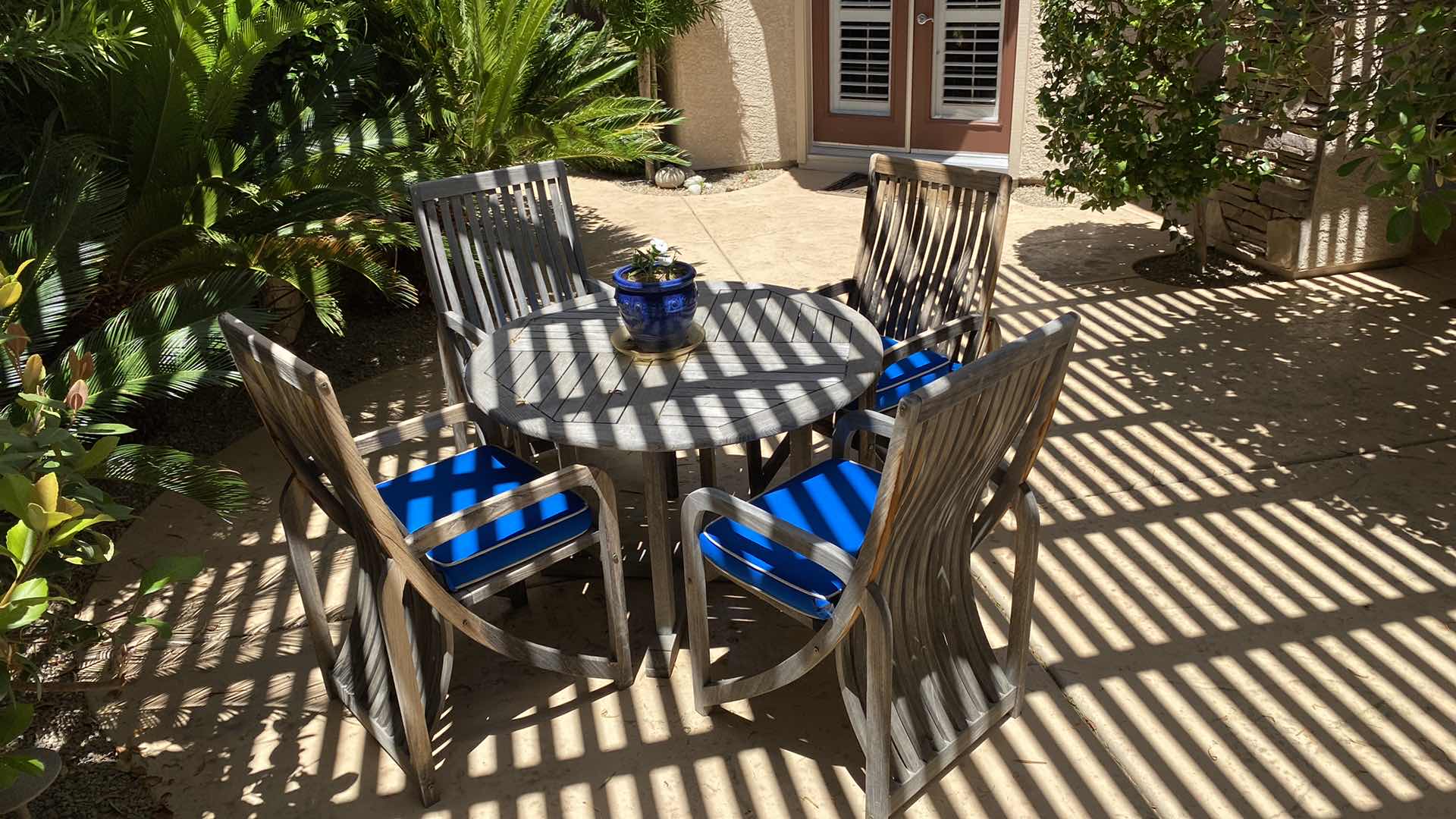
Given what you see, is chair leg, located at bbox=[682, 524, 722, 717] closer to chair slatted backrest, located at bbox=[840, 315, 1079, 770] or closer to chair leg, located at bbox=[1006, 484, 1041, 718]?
chair slatted backrest, located at bbox=[840, 315, 1079, 770]

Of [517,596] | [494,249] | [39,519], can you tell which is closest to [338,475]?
[39,519]

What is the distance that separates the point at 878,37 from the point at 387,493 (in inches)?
252

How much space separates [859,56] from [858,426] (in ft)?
20.2

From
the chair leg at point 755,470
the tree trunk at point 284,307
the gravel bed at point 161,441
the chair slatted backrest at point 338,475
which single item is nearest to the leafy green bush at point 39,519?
the chair slatted backrest at point 338,475

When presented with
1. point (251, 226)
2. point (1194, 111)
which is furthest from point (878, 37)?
point (251, 226)

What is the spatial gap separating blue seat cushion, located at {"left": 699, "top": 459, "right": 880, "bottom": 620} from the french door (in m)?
5.86

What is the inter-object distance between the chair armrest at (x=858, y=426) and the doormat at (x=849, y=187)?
5185 mm

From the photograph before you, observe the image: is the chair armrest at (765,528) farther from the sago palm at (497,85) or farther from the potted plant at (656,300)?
the sago palm at (497,85)

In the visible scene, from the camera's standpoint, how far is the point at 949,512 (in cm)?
242

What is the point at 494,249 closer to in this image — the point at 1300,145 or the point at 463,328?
the point at 463,328

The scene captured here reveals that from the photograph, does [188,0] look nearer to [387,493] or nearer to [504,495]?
[387,493]

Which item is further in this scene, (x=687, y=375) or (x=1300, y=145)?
(x=1300, y=145)

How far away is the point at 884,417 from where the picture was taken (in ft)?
9.18

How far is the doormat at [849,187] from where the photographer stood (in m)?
7.99
